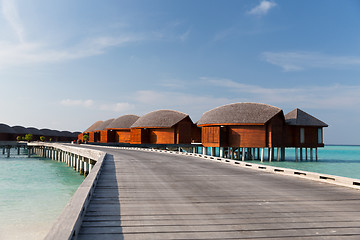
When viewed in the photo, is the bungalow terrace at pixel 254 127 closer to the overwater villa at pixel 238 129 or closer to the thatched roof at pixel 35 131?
the overwater villa at pixel 238 129

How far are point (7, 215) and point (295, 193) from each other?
13.7m

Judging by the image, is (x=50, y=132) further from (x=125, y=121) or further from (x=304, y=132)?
(x=304, y=132)

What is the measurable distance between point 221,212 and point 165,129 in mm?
46641

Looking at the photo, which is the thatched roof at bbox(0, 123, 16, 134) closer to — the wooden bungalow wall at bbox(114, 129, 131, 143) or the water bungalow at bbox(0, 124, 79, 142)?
the water bungalow at bbox(0, 124, 79, 142)

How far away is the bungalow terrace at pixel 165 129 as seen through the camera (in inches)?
2047

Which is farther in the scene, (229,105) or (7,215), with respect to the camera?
(229,105)

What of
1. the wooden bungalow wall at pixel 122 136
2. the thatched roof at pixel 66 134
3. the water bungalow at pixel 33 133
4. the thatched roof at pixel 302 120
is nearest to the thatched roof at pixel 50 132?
the water bungalow at pixel 33 133

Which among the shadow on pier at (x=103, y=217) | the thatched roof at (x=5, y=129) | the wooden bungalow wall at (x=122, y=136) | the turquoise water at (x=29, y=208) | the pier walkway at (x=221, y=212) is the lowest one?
the turquoise water at (x=29, y=208)

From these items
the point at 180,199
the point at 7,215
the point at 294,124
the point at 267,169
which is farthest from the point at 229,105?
the point at 180,199

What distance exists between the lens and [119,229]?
4.81 metres

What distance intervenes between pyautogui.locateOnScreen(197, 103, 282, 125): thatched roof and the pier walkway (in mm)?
35441

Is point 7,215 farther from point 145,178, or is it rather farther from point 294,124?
point 294,124

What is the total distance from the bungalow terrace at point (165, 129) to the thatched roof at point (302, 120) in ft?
58.0

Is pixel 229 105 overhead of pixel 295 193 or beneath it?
overhead
